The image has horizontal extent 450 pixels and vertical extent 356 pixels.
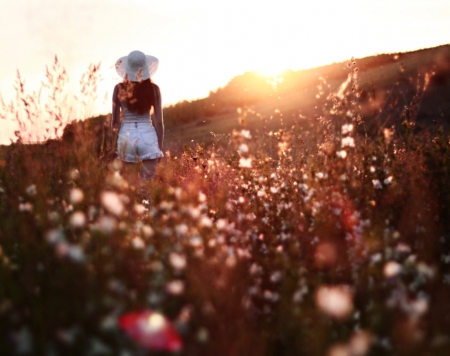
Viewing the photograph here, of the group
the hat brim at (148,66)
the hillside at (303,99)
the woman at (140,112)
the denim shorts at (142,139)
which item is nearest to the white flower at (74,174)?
the woman at (140,112)

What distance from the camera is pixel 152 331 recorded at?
1.75 metres

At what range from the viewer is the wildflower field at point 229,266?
1.91 m

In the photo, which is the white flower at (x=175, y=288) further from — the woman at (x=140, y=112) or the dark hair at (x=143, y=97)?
the dark hair at (x=143, y=97)

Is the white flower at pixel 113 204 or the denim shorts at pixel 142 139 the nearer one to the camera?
the white flower at pixel 113 204

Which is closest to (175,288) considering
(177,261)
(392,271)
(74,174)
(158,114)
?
(177,261)

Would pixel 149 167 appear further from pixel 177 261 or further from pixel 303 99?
pixel 303 99

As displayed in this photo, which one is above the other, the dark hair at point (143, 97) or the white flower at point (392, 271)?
the dark hair at point (143, 97)

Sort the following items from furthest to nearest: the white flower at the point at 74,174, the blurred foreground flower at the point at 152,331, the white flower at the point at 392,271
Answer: the white flower at the point at 74,174
the white flower at the point at 392,271
the blurred foreground flower at the point at 152,331

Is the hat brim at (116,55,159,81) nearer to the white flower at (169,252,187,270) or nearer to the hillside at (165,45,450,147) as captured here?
the white flower at (169,252,187,270)

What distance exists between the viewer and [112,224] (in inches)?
93.7

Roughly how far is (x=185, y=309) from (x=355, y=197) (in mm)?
2067

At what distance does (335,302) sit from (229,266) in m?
0.58

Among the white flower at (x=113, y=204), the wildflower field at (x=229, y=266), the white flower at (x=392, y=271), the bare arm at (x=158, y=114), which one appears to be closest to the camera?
the wildflower field at (x=229, y=266)

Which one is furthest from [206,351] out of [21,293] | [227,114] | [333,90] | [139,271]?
[227,114]
